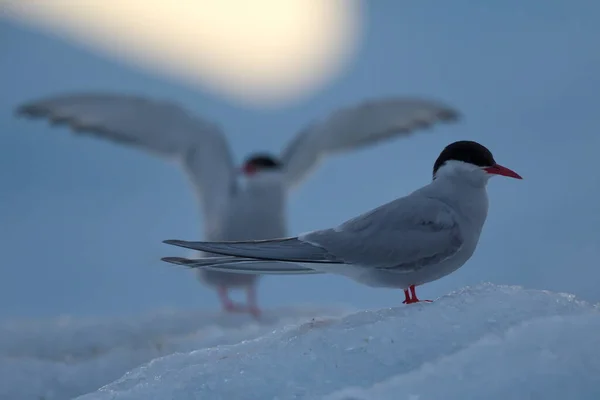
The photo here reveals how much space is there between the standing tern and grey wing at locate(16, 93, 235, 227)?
12.3ft

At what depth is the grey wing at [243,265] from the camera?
8.10ft

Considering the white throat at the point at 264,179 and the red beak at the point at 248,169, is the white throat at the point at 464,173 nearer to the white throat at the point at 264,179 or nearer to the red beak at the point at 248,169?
the white throat at the point at 264,179

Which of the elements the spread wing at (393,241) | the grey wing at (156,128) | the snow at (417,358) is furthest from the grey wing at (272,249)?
the grey wing at (156,128)

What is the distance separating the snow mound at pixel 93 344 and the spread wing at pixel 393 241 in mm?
801

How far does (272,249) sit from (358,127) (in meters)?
Answer: 4.16

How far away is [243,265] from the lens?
2.58m

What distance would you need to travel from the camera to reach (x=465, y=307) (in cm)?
229

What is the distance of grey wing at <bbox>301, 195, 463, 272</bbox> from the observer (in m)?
2.69

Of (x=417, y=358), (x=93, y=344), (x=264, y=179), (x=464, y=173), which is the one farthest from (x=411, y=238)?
(x=264, y=179)

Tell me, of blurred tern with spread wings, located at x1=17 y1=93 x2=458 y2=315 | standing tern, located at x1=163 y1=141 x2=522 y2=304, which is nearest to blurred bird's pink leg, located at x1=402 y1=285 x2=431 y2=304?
standing tern, located at x1=163 y1=141 x2=522 y2=304

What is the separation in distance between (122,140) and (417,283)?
13.9ft

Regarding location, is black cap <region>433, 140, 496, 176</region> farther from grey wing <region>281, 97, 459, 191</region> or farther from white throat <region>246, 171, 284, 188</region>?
white throat <region>246, 171, 284, 188</region>

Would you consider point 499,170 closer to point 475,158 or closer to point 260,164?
point 475,158

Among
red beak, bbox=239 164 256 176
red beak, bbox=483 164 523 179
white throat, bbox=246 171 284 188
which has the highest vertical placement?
red beak, bbox=239 164 256 176
